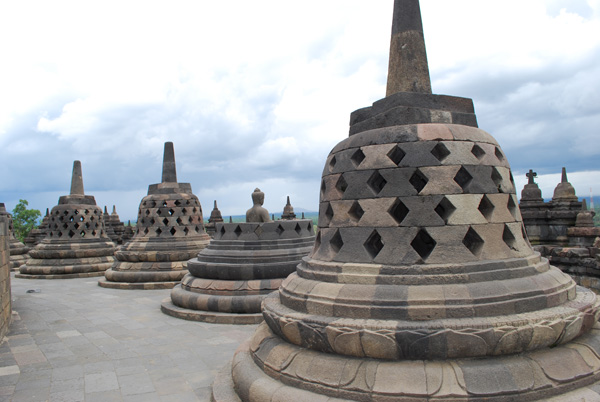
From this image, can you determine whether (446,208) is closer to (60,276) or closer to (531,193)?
(531,193)

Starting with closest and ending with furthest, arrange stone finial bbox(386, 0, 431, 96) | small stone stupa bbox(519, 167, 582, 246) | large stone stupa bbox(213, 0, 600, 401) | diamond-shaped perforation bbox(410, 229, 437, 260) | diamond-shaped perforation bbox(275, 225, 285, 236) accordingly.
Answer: large stone stupa bbox(213, 0, 600, 401) < diamond-shaped perforation bbox(410, 229, 437, 260) < stone finial bbox(386, 0, 431, 96) < diamond-shaped perforation bbox(275, 225, 285, 236) < small stone stupa bbox(519, 167, 582, 246)

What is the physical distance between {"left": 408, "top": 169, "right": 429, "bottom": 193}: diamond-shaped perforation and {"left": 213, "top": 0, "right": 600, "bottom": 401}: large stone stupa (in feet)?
0.04

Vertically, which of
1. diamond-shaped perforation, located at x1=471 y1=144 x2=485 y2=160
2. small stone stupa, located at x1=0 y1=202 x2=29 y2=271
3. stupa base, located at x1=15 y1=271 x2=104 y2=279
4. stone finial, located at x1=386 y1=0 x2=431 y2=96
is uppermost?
stone finial, located at x1=386 y1=0 x2=431 y2=96

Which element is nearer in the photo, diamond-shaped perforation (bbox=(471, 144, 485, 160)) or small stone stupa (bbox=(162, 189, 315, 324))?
diamond-shaped perforation (bbox=(471, 144, 485, 160))

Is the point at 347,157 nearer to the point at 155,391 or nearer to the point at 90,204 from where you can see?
the point at 155,391

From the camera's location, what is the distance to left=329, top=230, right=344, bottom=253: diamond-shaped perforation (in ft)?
13.6

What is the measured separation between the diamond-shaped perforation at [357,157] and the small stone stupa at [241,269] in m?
4.40

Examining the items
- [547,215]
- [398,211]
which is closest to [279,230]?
[398,211]

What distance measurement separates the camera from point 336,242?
13.8ft

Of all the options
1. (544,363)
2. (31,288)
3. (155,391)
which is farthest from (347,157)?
(31,288)

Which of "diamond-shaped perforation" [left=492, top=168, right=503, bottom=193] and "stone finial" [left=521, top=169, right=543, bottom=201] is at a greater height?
"stone finial" [left=521, top=169, right=543, bottom=201]

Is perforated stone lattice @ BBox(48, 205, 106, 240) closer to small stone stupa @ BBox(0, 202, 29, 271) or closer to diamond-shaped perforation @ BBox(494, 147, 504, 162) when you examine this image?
small stone stupa @ BBox(0, 202, 29, 271)

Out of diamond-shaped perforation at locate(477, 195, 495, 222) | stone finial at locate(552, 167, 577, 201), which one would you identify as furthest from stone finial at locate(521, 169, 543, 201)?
diamond-shaped perforation at locate(477, 195, 495, 222)

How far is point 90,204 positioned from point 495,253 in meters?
15.8
